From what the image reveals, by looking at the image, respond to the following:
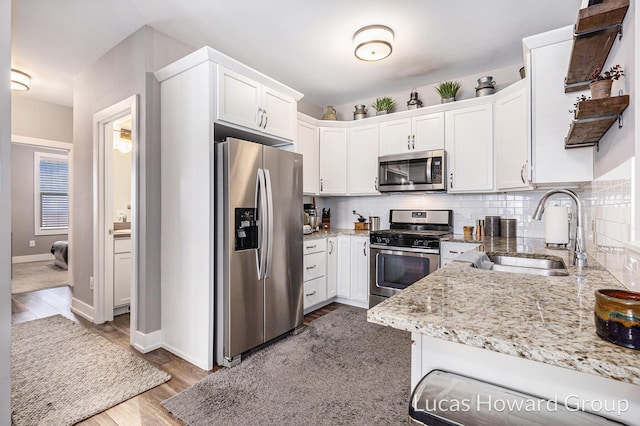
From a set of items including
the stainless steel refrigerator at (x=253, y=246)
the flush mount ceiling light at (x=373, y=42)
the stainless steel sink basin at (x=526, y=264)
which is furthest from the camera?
the flush mount ceiling light at (x=373, y=42)

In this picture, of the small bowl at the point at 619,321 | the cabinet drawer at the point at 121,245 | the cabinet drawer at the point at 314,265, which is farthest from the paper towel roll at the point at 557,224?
the cabinet drawer at the point at 121,245

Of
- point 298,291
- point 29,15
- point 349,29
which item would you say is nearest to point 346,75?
point 349,29

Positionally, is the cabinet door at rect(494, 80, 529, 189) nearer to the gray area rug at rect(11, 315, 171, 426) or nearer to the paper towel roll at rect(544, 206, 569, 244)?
the paper towel roll at rect(544, 206, 569, 244)

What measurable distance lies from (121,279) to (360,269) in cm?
269

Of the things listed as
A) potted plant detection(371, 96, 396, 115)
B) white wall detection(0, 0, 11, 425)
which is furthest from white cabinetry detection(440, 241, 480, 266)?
white wall detection(0, 0, 11, 425)

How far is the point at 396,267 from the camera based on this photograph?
3428mm

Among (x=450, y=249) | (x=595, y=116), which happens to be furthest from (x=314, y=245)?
(x=595, y=116)

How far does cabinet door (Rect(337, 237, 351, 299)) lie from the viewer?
3822 millimetres

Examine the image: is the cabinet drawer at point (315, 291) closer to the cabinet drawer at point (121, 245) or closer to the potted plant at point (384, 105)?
the cabinet drawer at point (121, 245)

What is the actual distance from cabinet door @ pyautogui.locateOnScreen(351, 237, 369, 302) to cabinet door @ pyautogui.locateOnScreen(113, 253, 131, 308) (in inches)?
101

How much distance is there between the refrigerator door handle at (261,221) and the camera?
253cm

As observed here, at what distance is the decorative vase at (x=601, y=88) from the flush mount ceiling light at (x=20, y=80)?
5054 mm

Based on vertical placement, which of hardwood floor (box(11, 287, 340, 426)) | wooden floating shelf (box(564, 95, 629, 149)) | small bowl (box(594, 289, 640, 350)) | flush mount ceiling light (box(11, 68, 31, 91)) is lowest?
hardwood floor (box(11, 287, 340, 426))

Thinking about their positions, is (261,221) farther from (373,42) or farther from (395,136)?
(395,136)
